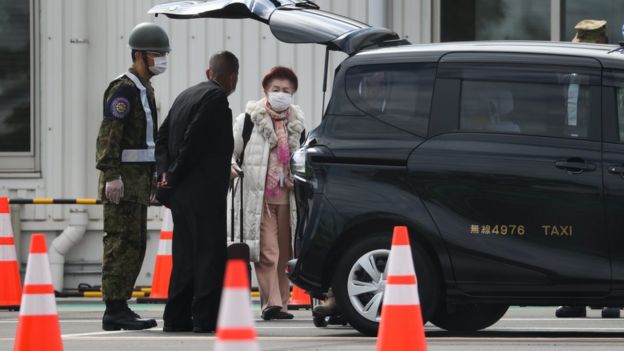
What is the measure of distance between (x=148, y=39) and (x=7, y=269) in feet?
12.5

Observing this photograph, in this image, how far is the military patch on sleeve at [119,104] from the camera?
11.3 m

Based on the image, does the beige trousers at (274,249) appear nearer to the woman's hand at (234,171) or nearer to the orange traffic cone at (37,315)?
the woman's hand at (234,171)

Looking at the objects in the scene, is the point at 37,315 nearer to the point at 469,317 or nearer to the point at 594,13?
the point at 469,317

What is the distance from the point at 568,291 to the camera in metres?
10.6

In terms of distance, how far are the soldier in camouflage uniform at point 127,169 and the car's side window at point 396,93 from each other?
1312mm

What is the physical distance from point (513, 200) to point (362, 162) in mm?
941

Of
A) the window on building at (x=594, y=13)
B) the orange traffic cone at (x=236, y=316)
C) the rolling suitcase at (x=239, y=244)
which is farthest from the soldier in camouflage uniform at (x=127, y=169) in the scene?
the window on building at (x=594, y=13)

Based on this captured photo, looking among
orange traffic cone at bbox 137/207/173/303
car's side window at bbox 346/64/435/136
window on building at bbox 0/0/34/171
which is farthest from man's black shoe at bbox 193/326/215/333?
window on building at bbox 0/0/34/171

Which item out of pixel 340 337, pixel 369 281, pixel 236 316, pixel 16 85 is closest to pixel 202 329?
pixel 340 337

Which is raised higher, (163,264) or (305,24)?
(305,24)

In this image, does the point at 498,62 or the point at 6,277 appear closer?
the point at 498,62

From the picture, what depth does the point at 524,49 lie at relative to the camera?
35.9 feet

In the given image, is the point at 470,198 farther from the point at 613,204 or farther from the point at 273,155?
the point at 273,155

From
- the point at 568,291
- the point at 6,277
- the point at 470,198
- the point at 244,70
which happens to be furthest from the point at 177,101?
the point at 244,70
